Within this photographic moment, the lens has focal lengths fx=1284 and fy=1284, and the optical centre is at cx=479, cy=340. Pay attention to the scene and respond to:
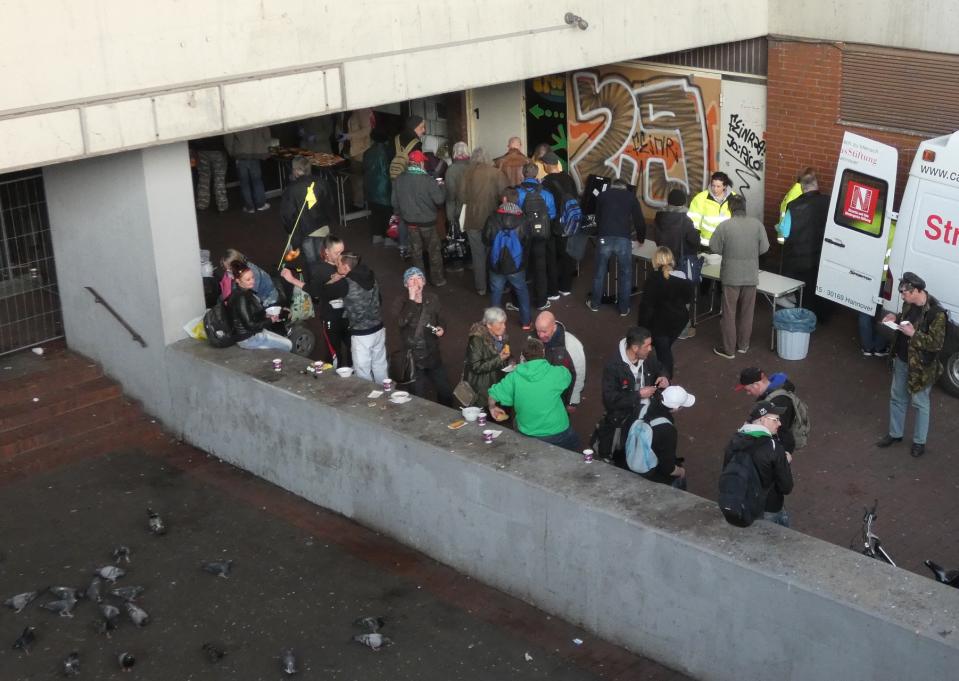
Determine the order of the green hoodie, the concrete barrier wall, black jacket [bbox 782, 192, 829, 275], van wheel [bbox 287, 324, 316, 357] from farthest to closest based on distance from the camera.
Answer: black jacket [bbox 782, 192, 829, 275], van wheel [bbox 287, 324, 316, 357], the green hoodie, the concrete barrier wall

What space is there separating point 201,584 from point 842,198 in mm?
7544

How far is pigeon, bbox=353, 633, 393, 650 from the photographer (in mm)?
9184

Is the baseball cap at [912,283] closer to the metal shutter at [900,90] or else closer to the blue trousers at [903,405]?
the blue trousers at [903,405]

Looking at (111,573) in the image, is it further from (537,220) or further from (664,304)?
(537,220)

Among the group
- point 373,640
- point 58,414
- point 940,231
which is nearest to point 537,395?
point 373,640

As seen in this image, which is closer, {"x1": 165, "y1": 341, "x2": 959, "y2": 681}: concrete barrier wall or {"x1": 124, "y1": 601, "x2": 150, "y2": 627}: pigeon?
{"x1": 165, "y1": 341, "x2": 959, "y2": 681}: concrete barrier wall

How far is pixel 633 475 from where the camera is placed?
930cm

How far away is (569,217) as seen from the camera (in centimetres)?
1504

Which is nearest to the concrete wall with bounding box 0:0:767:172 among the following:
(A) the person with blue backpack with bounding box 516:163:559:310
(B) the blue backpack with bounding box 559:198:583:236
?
(A) the person with blue backpack with bounding box 516:163:559:310

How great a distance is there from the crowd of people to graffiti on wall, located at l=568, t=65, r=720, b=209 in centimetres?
216

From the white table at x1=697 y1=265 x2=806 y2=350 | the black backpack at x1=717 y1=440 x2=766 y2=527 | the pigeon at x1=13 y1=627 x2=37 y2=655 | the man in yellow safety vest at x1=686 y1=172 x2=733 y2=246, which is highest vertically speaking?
the man in yellow safety vest at x1=686 y1=172 x2=733 y2=246

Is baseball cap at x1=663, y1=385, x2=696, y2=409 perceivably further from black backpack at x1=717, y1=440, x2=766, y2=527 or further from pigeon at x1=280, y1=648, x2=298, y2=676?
pigeon at x1=280, y1=648, x2=298, y2=676

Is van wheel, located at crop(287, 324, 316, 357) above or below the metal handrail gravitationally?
below

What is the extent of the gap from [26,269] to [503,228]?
5.04m
